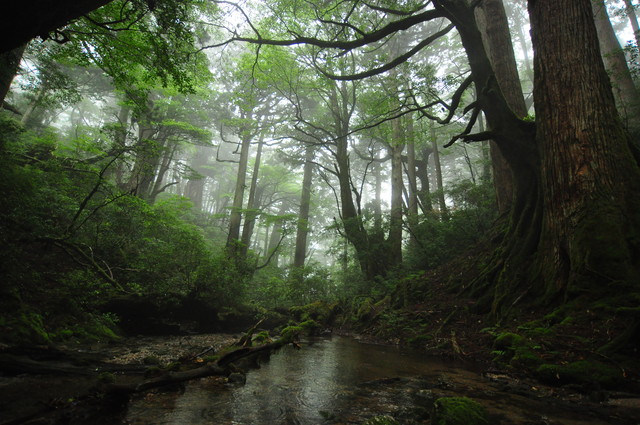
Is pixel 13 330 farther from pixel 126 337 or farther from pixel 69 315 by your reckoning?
pixel 126 337

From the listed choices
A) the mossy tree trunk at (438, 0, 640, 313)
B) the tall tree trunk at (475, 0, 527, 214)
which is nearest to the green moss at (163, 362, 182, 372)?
the mossy tree trunk at (438, 0, 640, 313)

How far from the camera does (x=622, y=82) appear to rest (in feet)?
37.1

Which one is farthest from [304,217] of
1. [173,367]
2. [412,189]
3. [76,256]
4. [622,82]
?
[173,367]

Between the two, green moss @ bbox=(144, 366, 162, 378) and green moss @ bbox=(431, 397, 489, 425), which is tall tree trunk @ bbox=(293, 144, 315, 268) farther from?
green moss @ bbox=(431, 397, 489, 425)

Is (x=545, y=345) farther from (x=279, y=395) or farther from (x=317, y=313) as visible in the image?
(x=317, y=313)

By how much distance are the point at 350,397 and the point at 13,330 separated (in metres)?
4.40

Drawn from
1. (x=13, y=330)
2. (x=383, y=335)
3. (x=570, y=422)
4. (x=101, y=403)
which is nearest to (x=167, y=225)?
(x=13, y=330)

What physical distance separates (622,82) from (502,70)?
25.4 ft

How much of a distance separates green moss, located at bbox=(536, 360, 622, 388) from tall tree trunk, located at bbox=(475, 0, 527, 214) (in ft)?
18.5

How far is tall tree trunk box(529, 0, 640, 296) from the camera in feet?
12.2

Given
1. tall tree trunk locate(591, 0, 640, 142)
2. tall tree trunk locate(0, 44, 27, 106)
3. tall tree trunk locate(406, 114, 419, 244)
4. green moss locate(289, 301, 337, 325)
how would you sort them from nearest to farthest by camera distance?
1. tall tree trunk locate(0, 44, 27, 106)
2. tall tree trunk locate(591, 0, 640, 142)
3. green moss locate(289, 301, 337, 325)
4. tall tree trunk locate(406, 114, 419, 244)

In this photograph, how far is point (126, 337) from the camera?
19.6ft

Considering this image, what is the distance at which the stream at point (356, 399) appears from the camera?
214 cm

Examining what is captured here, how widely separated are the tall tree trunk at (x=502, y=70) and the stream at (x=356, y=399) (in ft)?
19.2
